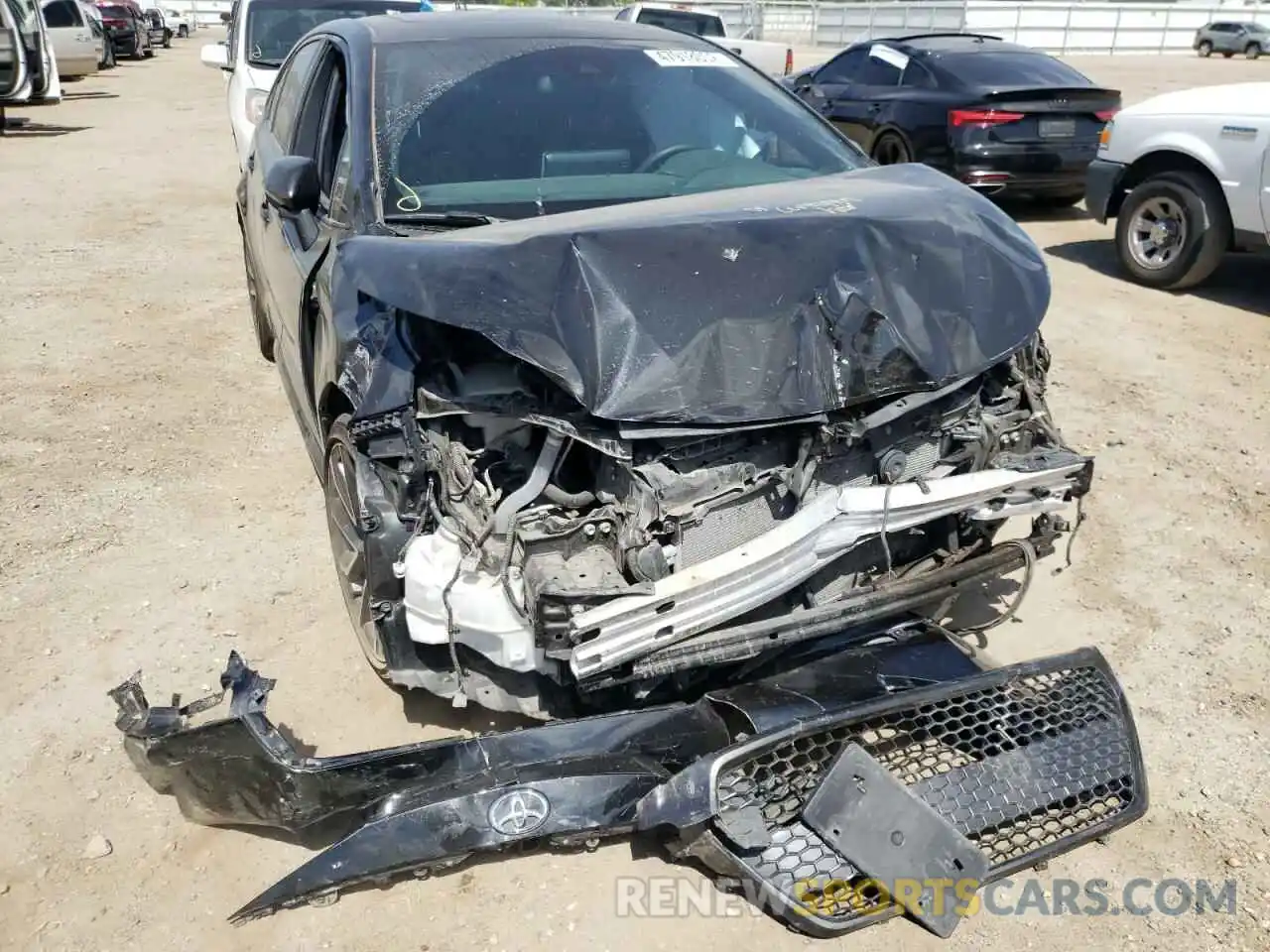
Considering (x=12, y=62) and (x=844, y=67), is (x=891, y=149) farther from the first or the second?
(x=12, y=62)

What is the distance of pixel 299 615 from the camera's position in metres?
3.45

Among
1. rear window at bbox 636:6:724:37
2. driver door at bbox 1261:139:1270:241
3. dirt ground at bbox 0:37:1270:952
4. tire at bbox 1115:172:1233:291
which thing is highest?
rear window at bbox 636:6:724:37

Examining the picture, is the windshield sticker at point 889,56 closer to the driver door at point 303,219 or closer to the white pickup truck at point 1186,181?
the white pickup truck at point 1186,181

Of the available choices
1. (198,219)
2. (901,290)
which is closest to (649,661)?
(901,290)

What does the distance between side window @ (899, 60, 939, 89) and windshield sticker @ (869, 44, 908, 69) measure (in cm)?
10

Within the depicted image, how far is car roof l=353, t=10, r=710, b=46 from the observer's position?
3.56 m

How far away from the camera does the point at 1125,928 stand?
92.9 inches

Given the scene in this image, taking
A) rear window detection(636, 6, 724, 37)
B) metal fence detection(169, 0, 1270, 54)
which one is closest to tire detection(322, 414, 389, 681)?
rear window detection(636, 6, 724, 37)

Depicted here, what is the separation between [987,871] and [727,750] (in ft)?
2.28

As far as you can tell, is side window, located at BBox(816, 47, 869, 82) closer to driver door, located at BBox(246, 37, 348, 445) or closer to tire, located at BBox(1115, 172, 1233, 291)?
tire, located at BBox(1115, 172, 1233, 291)

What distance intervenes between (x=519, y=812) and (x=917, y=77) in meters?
8.45

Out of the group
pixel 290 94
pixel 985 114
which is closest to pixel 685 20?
pixel 985 114

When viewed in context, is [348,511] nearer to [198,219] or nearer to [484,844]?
[484,844]

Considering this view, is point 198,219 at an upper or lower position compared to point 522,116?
lower
